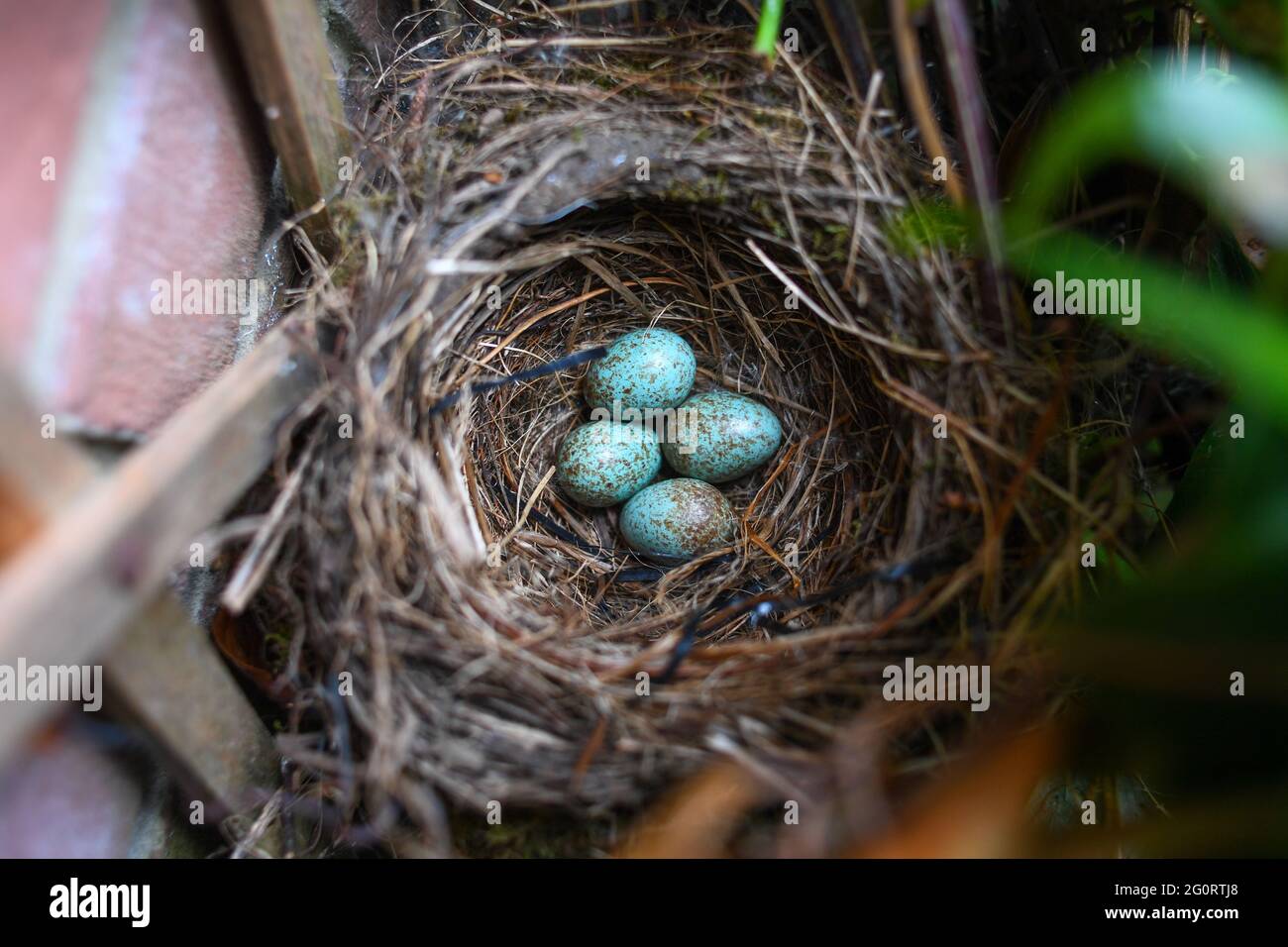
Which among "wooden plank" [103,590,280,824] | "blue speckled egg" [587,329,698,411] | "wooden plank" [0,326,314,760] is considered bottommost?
"wooden plank" [103,590,280,824]

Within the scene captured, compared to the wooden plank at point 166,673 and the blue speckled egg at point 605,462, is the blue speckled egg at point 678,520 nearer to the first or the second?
the blue speckled egg at point 605,462

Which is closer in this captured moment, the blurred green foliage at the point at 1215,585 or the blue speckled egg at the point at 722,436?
the blurred green foliage at the point at 1215,585

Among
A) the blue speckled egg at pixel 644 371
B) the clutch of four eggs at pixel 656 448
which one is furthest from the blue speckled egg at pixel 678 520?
the blue speckled egg at pixel 644 371

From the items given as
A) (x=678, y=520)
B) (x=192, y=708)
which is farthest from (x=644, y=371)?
(x=192, y=708)

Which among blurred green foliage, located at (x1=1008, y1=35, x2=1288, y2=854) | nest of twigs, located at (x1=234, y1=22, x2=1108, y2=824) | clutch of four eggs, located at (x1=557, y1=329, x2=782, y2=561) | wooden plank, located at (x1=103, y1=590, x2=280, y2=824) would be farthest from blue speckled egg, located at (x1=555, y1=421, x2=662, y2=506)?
blurred green foliage, located at (x1=1008, y1=35, x2=1288, y2=854)

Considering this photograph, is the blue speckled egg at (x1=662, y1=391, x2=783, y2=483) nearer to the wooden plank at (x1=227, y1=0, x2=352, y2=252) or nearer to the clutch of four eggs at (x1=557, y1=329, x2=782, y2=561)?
the clutch of four eggs at (x1=557, y1=329, x2=782, y2=561)

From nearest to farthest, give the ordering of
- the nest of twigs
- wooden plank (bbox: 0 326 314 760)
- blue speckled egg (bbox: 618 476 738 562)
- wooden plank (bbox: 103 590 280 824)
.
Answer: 1. wooden plank (bbox: 0 326 314 760)
2. wooden plank (bbox: 103 590 280 824)
3. the nest of twigs
4. blue speckled egg (bbox: 618 476 738 562)

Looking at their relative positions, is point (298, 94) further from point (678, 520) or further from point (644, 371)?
point (678, 520)
